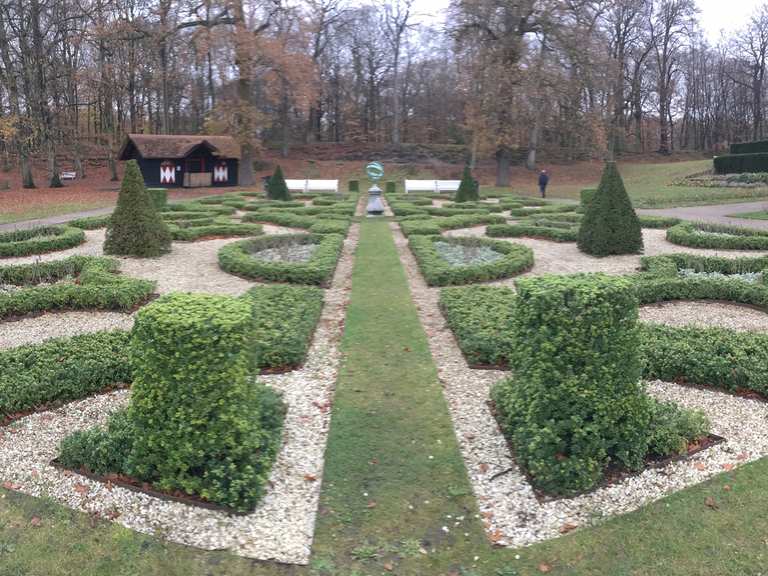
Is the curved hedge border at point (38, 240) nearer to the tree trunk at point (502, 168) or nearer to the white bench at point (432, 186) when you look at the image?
the white bench at point (432, 186)

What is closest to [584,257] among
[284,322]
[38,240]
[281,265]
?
[281,265]

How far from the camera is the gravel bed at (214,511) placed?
3805 mm

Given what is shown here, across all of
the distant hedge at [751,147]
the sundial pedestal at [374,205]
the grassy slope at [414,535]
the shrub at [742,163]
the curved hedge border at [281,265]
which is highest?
the distant hedge at [751,147]

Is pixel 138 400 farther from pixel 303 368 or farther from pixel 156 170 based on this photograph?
pixel 156 170

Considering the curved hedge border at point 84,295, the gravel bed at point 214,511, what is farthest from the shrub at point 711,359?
the curved hedge border at point 84,295

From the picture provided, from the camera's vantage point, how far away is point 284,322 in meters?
7.52

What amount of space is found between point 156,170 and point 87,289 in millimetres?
25264

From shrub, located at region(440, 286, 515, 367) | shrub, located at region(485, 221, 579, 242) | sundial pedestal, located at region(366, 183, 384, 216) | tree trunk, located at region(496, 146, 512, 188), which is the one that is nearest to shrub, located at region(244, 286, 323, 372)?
shrub, located at region(440, 286, 515, 367)

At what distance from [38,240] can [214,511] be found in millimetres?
11785

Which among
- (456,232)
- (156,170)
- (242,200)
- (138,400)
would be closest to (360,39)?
(156,170)

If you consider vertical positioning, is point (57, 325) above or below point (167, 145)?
below

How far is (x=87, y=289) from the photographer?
8766 mm

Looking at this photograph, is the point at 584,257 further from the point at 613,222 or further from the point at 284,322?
the point at 284,322

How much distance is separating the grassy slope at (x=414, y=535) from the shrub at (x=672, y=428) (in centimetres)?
39
